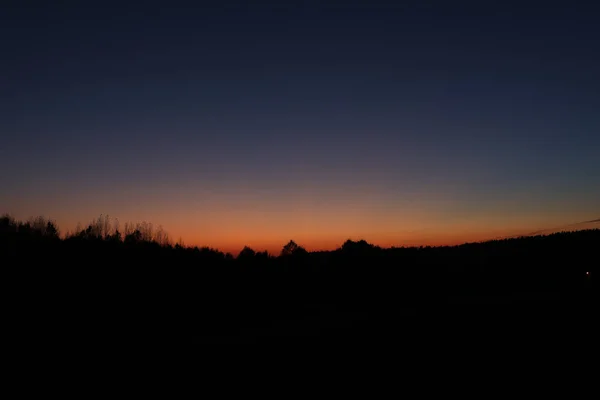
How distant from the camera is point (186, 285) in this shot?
17.8 m

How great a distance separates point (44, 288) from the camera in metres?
13.1

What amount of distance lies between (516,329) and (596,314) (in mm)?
5266

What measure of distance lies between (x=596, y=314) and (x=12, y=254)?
Answer: 22.5 m

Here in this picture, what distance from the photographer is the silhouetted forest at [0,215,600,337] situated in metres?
13.3

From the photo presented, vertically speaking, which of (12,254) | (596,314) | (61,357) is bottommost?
(596,314)

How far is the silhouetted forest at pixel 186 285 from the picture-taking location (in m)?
13.3

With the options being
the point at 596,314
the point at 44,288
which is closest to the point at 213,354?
the point at 44,288

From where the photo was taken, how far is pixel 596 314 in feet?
52.4

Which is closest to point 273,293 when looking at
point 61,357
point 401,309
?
point 401,309

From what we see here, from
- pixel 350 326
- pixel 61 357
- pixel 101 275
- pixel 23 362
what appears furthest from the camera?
pixel 101 275

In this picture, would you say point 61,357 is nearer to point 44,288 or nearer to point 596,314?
point 44,288

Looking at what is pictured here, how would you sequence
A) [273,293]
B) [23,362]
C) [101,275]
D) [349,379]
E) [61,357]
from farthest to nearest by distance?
[273,293] → [101,275] → [61,357] → [23,362] → [349,379]

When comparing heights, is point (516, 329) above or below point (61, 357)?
below

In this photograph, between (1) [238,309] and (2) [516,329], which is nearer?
(2) [516,329]
